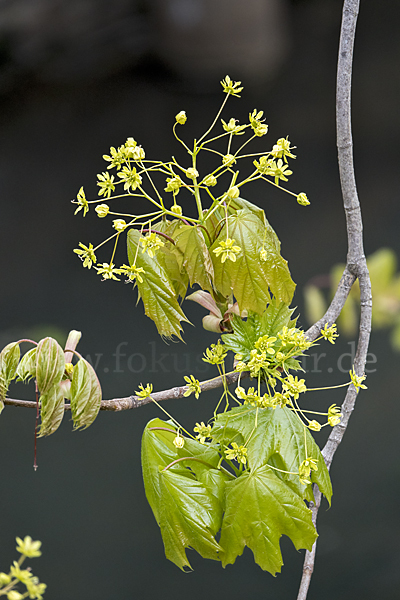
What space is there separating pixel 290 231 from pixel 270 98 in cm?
29

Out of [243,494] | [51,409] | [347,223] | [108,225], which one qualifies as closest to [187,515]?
[243,494]

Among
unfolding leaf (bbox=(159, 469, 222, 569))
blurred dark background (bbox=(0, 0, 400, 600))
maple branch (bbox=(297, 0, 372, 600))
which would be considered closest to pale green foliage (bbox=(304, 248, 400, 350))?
blurred dark background (bbox=(0, 0, 400, 600))

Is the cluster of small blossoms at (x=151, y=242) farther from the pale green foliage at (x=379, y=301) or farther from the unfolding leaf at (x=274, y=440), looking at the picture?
the pale green foliage at (x=379, y=301)

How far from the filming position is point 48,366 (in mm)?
334

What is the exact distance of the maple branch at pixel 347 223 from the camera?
40cm

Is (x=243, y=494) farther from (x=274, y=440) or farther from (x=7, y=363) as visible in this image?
(x=7, y=363)

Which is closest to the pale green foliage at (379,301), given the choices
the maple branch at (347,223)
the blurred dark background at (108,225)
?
the blurred dark background at (108,225)

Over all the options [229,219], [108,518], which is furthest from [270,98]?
[108,518]

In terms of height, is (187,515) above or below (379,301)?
below

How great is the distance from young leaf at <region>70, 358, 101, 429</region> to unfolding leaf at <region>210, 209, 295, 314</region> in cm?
13

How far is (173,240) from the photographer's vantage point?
383 mm

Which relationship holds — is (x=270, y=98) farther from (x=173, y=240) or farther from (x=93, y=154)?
(x=173, y=240)

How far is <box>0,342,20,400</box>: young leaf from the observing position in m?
0.35

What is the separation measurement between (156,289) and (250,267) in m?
0.08
